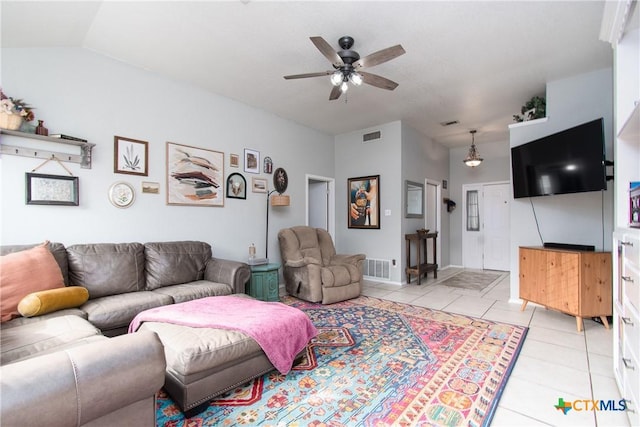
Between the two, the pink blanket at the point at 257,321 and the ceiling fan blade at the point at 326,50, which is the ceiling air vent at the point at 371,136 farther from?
the pink blanket at the point at 257,321

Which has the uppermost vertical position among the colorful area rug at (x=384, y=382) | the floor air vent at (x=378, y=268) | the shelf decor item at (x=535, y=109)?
the shelf decor item at (x=535, y=109)

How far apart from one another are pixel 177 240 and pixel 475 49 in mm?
3872

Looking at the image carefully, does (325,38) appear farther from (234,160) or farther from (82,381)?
(82,381)

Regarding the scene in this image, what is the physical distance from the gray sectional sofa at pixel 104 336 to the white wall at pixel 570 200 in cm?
368

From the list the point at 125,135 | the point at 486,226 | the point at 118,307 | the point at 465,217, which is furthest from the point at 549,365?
the point at 465,217

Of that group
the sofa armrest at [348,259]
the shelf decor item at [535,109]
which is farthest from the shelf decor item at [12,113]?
the shelf decor item at [535,109]

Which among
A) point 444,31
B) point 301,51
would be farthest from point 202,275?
point 444,31

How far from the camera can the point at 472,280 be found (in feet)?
17.7

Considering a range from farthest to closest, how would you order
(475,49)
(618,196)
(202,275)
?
(202,275)
(475,49)
(618,196)

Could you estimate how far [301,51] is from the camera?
2891 mm

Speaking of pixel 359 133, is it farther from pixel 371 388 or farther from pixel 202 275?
pixel 371 388

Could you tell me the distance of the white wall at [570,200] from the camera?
3320mm

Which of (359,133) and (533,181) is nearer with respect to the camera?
(533,181)

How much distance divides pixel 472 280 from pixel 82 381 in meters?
5.76
